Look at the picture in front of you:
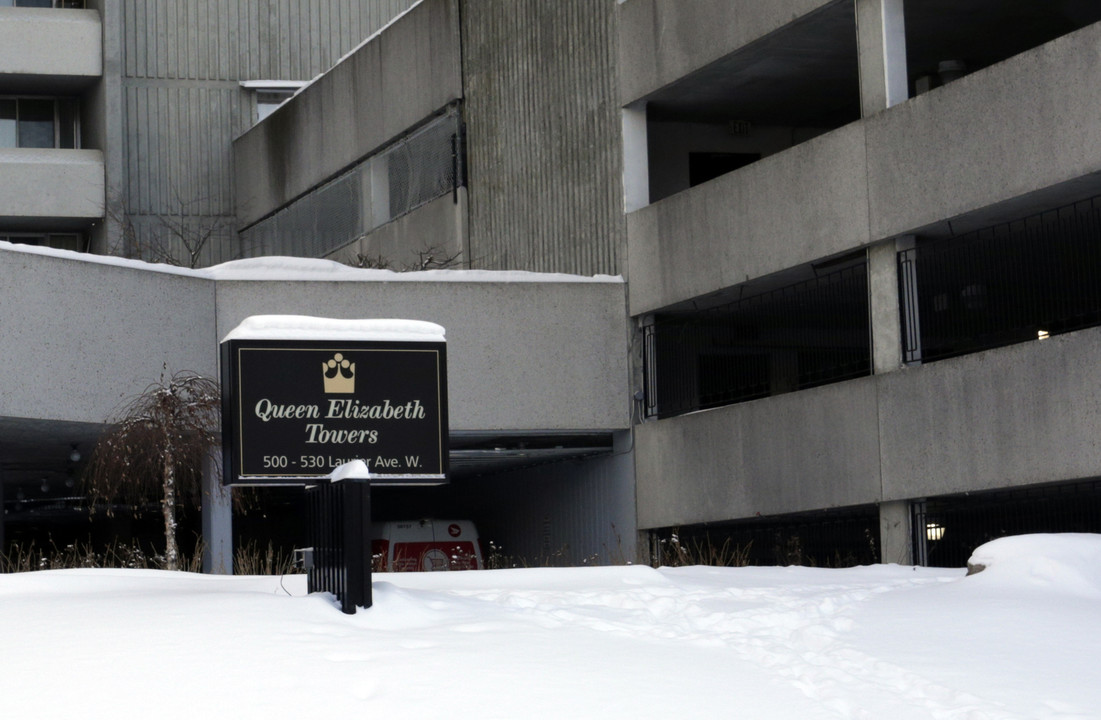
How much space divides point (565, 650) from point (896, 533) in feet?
35.2

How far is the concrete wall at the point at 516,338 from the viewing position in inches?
897

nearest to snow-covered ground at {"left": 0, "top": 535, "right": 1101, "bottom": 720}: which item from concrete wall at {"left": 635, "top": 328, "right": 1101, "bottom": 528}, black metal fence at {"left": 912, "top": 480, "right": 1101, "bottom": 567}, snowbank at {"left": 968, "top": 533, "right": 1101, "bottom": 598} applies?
snowbank at {"left": 968, "top": 533, "right": 1101, "bottom": 598}

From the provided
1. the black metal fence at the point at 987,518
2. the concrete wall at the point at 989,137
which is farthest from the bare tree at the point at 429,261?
the black metal fence at the point at 987,518

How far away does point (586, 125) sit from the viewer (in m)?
24.6

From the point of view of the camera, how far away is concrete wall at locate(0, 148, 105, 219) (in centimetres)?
3528

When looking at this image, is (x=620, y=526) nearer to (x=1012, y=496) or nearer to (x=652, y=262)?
(x=652, y=262)

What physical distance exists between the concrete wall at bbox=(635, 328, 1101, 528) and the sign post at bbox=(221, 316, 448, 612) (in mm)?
8134

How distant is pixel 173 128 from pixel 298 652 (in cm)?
3079

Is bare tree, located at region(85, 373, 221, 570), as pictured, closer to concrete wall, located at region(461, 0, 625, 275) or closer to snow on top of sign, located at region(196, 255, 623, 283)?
snow on top of sign, located at region(196, 255, 623, 283)

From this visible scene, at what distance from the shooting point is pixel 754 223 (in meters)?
21.5

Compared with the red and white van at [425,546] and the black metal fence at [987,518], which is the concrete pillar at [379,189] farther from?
the black metal fence at [987,518]

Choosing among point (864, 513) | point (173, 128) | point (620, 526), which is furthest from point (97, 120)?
point (864, 513)

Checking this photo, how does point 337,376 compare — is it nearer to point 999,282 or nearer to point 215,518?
point 215,518

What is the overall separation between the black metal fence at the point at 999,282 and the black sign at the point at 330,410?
9570 mm
